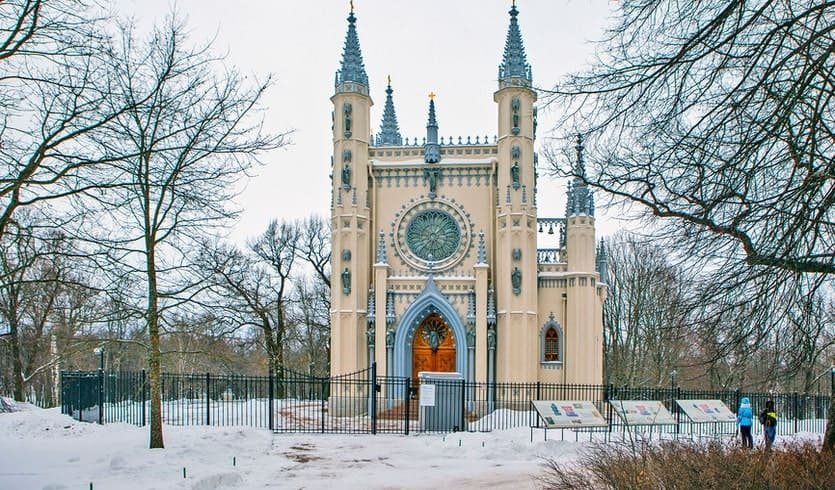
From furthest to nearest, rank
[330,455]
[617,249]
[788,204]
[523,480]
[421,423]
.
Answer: [617,249] → [421,423] → [330,455] → [523,480] → [788,204]

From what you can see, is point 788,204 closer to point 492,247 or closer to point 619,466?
point 619,466

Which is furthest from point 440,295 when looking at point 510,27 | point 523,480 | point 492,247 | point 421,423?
point 523,480

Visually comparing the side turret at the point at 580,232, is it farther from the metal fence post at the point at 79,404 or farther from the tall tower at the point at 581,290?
the metal fence post at the point at 79,404

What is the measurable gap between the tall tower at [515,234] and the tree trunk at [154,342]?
52.3 feet

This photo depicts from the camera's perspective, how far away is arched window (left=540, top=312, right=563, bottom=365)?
3008 centimetres

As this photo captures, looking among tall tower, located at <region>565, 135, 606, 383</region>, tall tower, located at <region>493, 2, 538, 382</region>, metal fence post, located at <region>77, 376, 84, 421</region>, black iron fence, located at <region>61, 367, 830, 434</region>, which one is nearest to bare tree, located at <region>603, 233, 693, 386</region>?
black iron fence, located at <region>61, 367, 830, 434</region>

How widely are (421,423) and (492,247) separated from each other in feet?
34.8

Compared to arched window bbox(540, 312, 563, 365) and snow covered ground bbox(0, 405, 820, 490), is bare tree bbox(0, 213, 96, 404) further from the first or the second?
arched window bbox(540, 312, 563, 365)

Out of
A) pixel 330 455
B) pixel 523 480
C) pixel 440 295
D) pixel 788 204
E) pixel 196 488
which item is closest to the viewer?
pixel 788 204

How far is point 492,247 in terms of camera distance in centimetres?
3041

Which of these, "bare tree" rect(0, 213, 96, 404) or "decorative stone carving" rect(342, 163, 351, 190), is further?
"decorative stone carving" rect(342, 163, 351, 190)

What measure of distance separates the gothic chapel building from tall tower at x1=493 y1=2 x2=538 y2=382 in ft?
0.14

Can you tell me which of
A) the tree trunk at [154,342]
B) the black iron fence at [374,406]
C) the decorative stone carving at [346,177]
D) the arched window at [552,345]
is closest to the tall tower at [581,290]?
the arched window at [552,345]

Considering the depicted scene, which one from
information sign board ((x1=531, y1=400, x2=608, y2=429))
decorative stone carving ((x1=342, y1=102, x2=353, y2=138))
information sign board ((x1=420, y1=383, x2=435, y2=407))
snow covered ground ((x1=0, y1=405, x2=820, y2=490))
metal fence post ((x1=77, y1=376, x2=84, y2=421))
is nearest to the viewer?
snow covered ground ((x1=0, y1=405, x2=820, y2=490))
